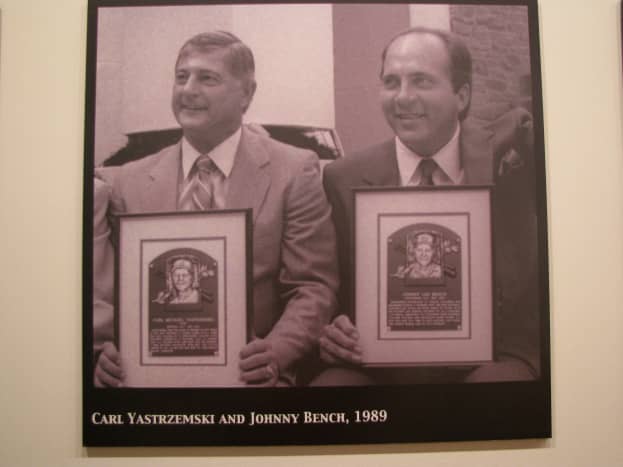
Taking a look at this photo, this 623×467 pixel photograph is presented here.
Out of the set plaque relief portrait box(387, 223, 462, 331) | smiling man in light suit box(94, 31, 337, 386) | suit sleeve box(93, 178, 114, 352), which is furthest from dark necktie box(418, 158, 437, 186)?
suit sleeve box(93, 178, 114, 352)

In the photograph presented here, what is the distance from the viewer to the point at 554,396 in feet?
3.76

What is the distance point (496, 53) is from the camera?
3.89ft

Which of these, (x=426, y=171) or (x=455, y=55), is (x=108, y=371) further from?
(x=455, y=55)

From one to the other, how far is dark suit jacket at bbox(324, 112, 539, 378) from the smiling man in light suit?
0.04m

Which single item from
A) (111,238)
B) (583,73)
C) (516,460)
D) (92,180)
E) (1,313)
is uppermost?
(583,73)

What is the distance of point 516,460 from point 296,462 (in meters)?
0.55

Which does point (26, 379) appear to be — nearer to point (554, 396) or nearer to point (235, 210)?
point (235, 210)

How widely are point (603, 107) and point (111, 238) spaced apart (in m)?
1.33

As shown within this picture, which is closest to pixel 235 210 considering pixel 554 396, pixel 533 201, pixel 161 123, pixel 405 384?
pixel 161 123

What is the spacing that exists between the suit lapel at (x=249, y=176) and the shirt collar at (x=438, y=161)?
343 mm

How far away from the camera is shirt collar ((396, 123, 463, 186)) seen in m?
1.16

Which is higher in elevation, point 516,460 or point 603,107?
point 603,107

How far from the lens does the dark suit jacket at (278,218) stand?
113cm

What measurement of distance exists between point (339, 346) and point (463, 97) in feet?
2.35
